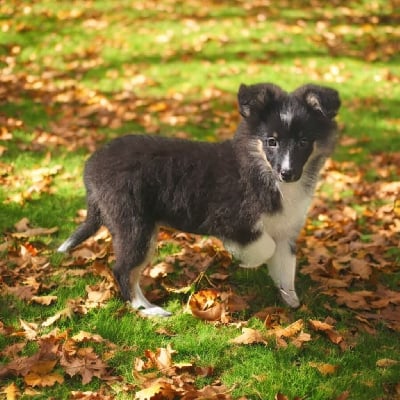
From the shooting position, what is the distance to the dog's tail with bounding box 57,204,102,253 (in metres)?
4.69

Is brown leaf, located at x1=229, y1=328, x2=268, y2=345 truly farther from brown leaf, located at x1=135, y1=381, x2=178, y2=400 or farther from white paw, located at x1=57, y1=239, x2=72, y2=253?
white paw, located at x1=57, y1=239, x2=72, y2=253

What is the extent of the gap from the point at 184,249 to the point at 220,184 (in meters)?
1.34

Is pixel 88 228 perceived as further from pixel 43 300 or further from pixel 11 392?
pixel 11 392

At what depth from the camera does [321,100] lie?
418 centimetres

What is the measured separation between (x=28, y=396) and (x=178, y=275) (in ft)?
6.24

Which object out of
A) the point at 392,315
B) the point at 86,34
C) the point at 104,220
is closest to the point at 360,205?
the point at 392,315

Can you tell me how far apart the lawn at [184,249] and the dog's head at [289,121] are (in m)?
1.21

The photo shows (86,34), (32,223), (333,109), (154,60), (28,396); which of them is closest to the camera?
(28,396)

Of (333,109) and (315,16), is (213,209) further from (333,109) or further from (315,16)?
(315,16)

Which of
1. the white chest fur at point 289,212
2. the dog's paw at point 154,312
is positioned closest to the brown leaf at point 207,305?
the dog's paw at point 154,312

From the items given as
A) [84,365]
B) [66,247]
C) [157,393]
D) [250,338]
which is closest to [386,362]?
[250,338]

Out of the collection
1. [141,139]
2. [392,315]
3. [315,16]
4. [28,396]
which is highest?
[141,139]

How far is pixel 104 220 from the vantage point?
180 inches

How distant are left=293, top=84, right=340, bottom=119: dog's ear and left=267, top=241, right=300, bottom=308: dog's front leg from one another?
1.05 metres
